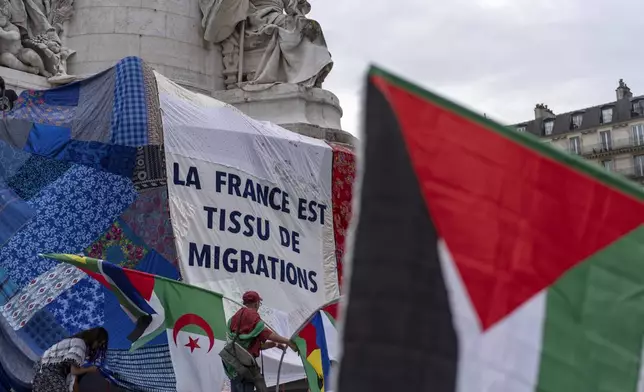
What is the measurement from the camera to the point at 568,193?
2928 millimetres

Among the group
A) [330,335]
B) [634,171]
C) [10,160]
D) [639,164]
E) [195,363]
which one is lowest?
[634,171]

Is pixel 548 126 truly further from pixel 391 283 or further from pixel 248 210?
pixel 391 283

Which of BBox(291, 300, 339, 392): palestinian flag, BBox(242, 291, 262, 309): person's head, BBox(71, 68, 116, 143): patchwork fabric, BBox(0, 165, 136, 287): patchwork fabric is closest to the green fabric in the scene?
BBox(242, 291, 262, 309): person's head

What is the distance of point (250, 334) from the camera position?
639 centimetres

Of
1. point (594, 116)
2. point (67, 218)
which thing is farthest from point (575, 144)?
point (67, 218)

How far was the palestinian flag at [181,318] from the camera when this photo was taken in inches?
279

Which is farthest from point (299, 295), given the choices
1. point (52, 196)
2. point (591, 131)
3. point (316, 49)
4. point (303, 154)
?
point (591, 131)

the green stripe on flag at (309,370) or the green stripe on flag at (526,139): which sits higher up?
the green stripe on flag at (526,139)

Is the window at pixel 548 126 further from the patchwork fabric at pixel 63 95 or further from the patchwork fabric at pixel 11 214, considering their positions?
the patchwork fabric at pixel 11 214

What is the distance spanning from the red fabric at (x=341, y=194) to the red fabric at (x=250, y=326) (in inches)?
135

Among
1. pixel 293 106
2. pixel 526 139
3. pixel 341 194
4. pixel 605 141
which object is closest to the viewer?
pixel 526 139

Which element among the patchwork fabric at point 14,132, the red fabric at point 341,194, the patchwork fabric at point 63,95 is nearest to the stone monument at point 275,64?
the red fabric at point 341,194

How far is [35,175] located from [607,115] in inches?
1916

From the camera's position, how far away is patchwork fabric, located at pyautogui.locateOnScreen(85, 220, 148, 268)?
8.59m
